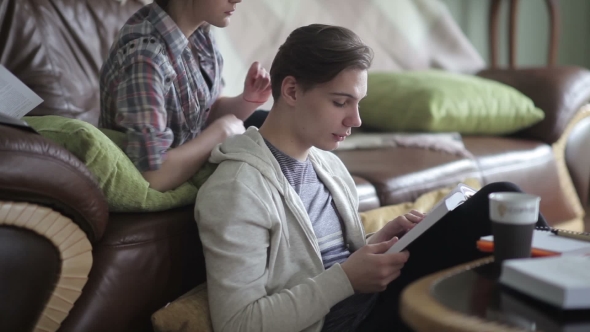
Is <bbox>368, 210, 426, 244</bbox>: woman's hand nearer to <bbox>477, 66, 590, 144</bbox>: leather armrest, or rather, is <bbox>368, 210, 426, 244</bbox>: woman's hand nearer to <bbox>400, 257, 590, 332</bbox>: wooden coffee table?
<bbox>400, 257, 590, 332</bbox>: wooden coffee table

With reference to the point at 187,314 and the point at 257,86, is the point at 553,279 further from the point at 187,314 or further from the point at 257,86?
the point at 257,86

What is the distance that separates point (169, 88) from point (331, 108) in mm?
307

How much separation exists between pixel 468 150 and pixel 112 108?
1.22 m

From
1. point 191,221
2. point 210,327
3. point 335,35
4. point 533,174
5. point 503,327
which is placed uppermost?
point 335,35

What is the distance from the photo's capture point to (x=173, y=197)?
1219 millimetres

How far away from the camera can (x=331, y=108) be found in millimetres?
1168

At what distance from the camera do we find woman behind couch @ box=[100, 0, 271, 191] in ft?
3.94

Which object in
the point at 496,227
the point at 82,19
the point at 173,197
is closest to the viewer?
the point at 496,227

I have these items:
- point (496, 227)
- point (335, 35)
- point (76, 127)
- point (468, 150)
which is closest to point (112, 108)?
point (76, 127)

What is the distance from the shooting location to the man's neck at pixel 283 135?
1.21 metres

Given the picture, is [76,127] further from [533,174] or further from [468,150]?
[533,174]

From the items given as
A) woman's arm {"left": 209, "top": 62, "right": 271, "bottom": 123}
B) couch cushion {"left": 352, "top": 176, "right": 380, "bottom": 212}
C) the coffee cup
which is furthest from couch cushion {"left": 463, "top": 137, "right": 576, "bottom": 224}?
the coffee cup

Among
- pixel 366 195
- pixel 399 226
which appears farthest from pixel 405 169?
pixel 399 226

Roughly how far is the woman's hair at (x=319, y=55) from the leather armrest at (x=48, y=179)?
1.21ft
